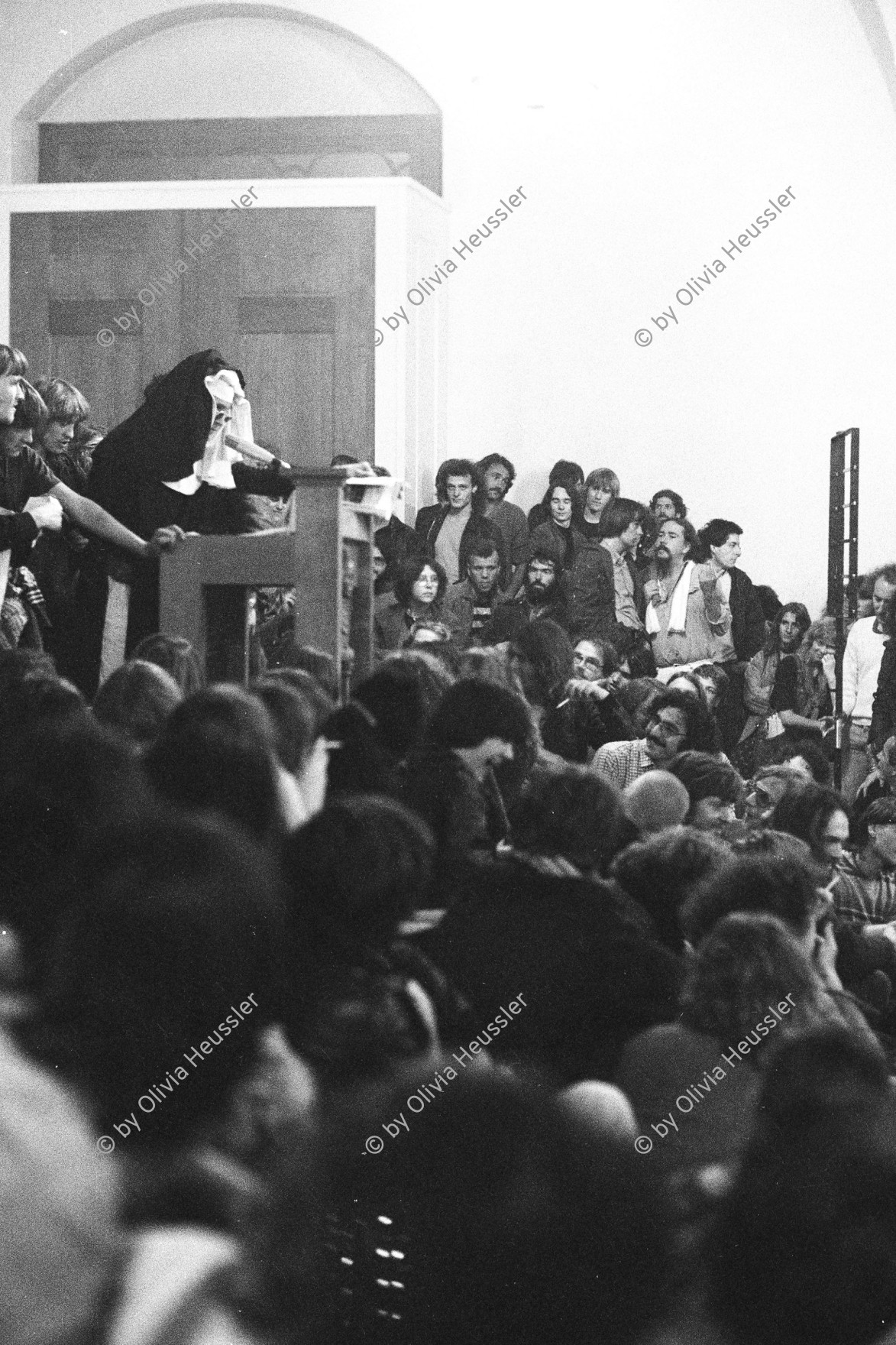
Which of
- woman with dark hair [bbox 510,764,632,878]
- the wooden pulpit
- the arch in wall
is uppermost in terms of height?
the arch in wall

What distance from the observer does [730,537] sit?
5316mm

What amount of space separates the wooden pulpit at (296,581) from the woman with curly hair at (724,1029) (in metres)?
0.90

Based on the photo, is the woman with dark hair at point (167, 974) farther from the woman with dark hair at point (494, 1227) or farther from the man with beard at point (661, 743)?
the man with beard at point (661, 743)

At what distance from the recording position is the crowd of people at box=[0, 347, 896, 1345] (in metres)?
1.13

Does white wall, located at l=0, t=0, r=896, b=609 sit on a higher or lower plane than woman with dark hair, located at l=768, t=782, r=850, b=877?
higher

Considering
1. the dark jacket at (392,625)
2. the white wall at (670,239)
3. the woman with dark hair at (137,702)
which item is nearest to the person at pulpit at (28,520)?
the woman with dark hair at (137,702)

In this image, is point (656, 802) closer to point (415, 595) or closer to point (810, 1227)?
point (810, 1227)

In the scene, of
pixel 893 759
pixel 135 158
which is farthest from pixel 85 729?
pixel 135 158

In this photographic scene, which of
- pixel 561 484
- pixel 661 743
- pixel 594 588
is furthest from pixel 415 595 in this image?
pixel 661 743

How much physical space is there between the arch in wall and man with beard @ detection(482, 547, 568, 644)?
6.18 feet

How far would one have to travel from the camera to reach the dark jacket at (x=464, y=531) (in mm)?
4961

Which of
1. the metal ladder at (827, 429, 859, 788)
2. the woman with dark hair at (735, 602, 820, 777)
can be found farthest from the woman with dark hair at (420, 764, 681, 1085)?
the woman with dark hair at (735, 602, 820, 777)

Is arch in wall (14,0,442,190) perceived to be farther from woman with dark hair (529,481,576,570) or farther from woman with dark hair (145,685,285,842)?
woman with dark hair (145,685,285,842)

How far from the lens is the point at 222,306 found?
5863mm
